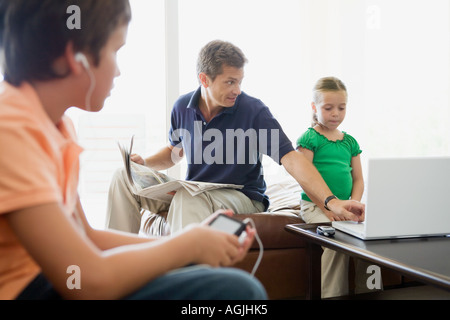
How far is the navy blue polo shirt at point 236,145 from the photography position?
6.87 ft

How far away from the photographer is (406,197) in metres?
1.39

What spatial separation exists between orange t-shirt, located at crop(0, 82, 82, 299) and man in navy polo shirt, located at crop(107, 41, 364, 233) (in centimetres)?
114

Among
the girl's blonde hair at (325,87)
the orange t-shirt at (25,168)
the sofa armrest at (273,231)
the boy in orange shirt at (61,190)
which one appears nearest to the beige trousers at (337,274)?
the sofa armrest at (273,231)

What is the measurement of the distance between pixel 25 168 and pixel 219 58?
1596 mm

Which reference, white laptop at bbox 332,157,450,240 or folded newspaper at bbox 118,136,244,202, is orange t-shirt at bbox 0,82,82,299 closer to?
white laptop at bbox 332,157,450,240

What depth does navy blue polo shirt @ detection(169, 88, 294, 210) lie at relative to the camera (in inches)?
82.4

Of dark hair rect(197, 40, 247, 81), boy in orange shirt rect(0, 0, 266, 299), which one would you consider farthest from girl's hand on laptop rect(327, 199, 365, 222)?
boy in orange shirt rect(0, 0, 266, 299)

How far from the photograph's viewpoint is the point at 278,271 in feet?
6.17

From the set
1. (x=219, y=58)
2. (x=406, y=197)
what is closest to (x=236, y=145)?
(x=219, y=58)

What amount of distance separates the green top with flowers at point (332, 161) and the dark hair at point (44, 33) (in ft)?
4.88

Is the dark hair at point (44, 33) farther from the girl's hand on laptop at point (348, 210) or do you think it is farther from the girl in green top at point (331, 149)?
the girl in green top at point (331, 149)

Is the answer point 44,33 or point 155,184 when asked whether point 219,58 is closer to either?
point 155,184
